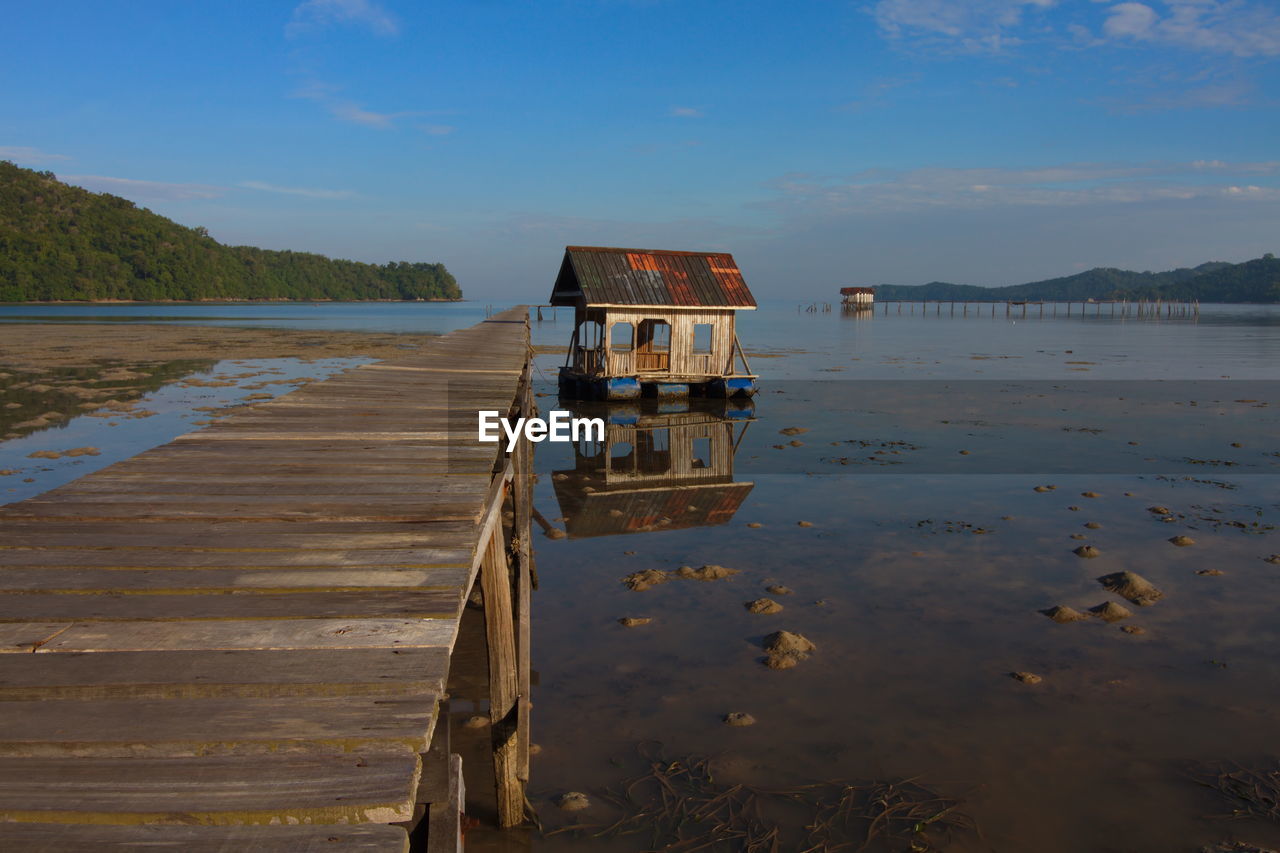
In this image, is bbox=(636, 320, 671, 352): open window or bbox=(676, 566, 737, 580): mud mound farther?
bbox=(636, 320, 671, 352): open window

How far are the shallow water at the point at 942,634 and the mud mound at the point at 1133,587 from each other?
0.53 ft

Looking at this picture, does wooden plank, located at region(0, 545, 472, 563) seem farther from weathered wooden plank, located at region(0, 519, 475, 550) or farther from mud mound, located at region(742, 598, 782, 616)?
mud mound, located at region(742, 598, 782, 616)

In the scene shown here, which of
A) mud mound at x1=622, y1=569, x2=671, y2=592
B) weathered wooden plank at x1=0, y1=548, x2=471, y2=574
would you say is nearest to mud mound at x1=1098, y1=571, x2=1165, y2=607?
mud mound at x1=622, y1=569, x2=671, y2=592

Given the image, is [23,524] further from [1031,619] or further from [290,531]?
[1031,619]

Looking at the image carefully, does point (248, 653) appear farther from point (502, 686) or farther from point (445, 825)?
point (502, 686)

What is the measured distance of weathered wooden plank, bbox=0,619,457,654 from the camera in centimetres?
282

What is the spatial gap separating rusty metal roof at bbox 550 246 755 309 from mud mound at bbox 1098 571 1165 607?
53.0 feet

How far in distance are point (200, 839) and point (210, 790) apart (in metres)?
0.16

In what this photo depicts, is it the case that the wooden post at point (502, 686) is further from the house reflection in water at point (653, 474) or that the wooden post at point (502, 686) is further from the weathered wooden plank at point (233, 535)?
the house reflection in water at point (653, 474)

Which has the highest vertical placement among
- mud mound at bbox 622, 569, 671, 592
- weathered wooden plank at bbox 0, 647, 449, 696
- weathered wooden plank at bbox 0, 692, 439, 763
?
weathered wooden plank at bbox 0, 647, 449, 696

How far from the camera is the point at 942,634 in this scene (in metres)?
8.09

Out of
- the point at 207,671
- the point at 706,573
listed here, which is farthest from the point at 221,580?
the point at 706,573

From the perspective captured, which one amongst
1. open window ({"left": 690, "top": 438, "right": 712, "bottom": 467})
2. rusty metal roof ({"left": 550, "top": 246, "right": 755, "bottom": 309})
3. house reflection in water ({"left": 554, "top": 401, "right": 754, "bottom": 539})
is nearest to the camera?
house reflection in water ({"left": 554, "top": 401, "right": 754, "bottom": 539})

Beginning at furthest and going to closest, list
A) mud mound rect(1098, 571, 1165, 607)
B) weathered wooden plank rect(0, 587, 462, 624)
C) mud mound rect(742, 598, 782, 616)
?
mud mound rect(1098, 571, 1165, 607) < mud mound rect(742, 598, 782, 616) < weathered wooden plank rect(0, 587, 462, 624)
